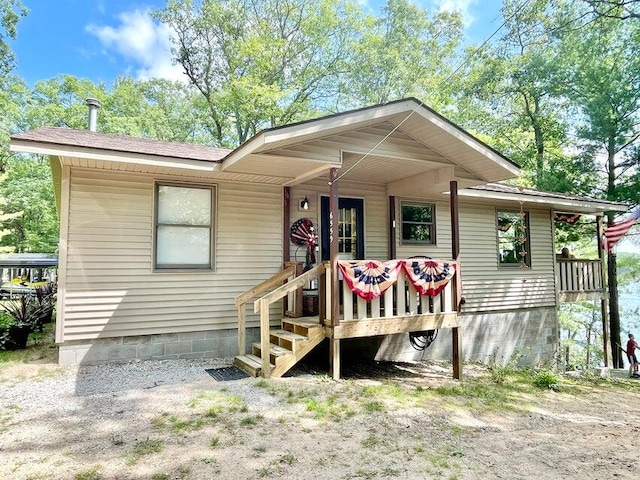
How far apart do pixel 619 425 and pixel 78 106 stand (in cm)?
2580

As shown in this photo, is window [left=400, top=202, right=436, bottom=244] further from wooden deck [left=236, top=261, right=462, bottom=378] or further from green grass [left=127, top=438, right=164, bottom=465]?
green grass [left=127, top=438, right=164, bottom=465]

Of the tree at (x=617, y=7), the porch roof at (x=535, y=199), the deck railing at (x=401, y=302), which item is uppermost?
the tree at (x=617, y=7)

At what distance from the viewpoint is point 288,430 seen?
3770 mm

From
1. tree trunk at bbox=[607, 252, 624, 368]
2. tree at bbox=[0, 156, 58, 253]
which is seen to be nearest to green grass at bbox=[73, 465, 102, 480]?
tree trunk at bbox=[607, 252, 624, 368]

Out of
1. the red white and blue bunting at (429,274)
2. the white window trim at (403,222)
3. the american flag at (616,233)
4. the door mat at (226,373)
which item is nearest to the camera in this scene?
the door mat at (226,373)

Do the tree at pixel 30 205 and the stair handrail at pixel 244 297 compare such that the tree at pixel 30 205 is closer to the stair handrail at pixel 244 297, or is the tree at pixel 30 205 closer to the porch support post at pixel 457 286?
the stair handrail at pixel 244 297

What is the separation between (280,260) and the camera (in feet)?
24.1

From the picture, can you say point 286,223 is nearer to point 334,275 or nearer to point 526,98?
point 334,275

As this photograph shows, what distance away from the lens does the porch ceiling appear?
5.62 meters

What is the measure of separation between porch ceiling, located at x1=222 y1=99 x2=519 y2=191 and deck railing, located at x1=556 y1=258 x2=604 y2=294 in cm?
558

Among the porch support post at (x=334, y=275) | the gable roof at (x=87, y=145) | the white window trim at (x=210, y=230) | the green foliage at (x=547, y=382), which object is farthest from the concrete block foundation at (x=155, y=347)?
the green foliage at (x=547, y=382)

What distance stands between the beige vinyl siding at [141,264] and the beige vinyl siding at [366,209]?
0.64 meters

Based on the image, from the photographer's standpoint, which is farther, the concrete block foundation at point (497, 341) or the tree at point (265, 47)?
the tree at point (265, 47)

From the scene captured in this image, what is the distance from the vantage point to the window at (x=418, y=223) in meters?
8.83
